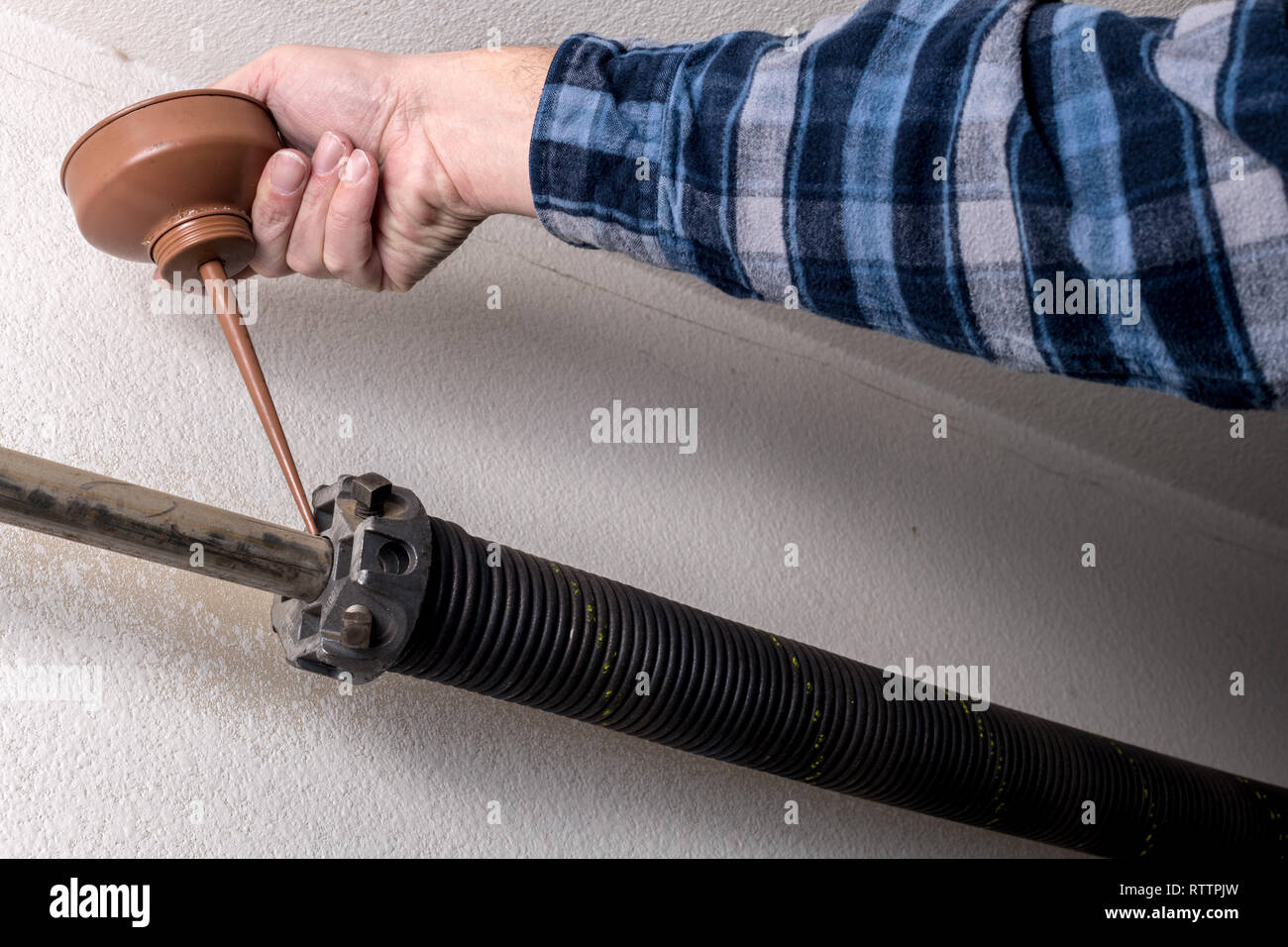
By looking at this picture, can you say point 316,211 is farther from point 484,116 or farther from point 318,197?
point 484,116

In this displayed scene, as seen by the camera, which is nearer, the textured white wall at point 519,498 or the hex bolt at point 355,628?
the hex bolt at point 355,628

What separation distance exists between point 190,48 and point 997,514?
3.26ft

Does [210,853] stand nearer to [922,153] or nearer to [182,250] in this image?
[182,250]

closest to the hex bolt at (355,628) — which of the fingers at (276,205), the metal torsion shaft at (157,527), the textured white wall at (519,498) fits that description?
the metal torsion shaft at (157,527)

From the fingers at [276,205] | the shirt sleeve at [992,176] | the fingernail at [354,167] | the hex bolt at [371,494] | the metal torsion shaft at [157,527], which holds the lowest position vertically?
the metal torsion shaft at [157,527]

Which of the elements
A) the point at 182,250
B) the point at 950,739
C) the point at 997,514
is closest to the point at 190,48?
the point at 182,250

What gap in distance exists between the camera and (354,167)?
76 centimetres

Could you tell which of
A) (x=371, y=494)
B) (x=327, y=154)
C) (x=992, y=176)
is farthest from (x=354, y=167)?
(x=992, y=176)

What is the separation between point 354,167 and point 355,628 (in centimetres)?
33

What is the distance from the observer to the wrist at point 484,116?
73cm

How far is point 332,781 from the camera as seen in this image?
0.78m

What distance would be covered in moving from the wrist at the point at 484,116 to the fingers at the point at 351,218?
5 centimetres

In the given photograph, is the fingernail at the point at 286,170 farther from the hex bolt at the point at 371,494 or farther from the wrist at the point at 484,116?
the hex bolt at the point at 371,494

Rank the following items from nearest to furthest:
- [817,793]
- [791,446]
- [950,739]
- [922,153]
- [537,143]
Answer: [922,153]
[537,143]
[950,739]
[817,793]
[791,446]
